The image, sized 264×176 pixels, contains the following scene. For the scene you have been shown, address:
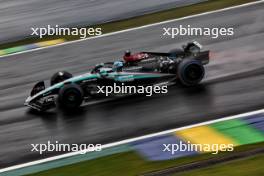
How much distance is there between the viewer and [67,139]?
12.3 meters

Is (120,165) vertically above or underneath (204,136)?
underneath

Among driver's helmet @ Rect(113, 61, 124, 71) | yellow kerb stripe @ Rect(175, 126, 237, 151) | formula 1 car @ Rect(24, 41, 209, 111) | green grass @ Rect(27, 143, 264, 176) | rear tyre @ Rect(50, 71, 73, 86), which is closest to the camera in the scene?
green grass @ Rect(27, 143, 264, 176)

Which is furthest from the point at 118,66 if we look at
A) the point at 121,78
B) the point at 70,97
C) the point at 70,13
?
the point at 70,13

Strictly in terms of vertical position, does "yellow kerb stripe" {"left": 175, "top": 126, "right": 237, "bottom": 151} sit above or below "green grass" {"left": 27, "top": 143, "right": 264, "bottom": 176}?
above

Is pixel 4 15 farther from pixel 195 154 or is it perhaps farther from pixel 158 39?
pixel 195 154

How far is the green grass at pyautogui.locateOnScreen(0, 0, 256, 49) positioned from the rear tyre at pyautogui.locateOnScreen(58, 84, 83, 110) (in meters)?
7.75

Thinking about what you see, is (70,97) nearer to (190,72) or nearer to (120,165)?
(190,72)

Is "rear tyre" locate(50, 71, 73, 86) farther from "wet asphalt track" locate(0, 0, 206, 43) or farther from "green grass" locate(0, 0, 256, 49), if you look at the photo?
"wet asphalt track" locate(0, 0, 206, 43)

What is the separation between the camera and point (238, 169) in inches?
386

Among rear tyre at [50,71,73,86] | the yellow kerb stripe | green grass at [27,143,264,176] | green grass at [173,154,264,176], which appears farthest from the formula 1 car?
green grass at [173,154,264,176]

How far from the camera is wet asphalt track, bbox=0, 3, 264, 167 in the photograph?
486 inches

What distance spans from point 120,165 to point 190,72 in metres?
4.09

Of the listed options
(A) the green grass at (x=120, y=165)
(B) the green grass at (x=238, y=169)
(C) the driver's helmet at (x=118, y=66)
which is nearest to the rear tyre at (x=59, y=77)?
(C) the driver's helmet at (x=118, y=66)

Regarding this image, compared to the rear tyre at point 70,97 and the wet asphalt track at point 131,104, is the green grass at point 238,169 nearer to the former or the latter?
the wet asphalt track at point 131,104
